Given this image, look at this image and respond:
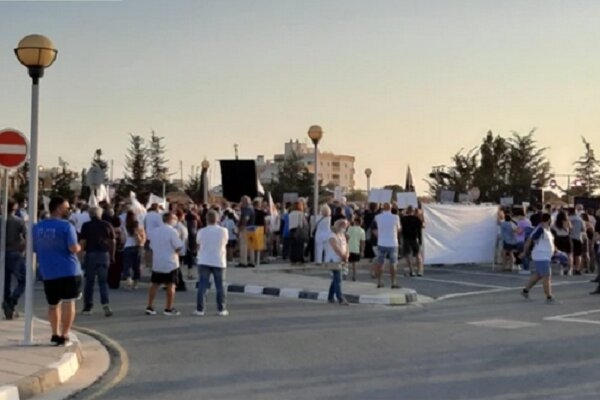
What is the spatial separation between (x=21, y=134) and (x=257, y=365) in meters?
5.19

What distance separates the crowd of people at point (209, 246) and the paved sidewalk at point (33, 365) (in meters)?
0.49

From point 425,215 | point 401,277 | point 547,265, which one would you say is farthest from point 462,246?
point 547,265

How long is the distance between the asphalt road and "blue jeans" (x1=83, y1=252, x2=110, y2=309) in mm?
557

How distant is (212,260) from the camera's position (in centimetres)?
1576

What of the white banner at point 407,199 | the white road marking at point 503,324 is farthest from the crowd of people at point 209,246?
the white banner at point 407,199

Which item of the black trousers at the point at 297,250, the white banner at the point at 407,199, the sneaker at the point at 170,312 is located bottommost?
the sneaker at the point at 170,312

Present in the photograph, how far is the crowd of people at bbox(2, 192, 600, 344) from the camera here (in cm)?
1184

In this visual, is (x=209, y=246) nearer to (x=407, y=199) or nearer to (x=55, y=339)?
(x=55, y=339)

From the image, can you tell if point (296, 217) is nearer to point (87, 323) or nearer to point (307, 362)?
point (87, 323)

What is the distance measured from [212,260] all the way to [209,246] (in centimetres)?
26

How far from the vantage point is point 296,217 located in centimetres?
2605

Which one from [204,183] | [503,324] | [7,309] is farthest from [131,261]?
[204,183]

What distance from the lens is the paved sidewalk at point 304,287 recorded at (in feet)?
60.0

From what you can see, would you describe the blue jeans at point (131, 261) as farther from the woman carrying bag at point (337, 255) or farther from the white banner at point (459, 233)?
the white banner at point (459, 233)
